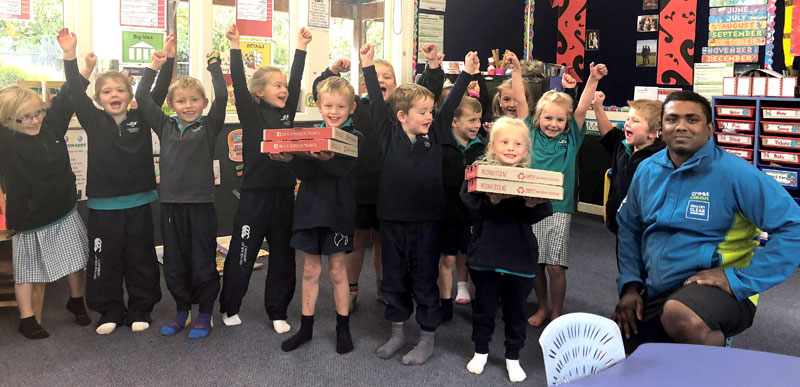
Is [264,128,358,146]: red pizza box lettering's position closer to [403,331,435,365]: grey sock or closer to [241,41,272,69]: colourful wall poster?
[403,331,435,365]: grey sock

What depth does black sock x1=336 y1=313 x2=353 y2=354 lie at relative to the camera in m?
2.95

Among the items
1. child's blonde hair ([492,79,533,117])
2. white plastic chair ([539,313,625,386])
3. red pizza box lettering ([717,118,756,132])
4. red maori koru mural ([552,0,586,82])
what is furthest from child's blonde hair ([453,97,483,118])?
red maori koru mural ([552,0,586,82])

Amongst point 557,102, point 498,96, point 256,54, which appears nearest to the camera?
point 557,102

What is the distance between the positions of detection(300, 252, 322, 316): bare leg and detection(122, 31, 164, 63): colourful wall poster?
6.71 feet

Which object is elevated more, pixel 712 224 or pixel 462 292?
pixel 712 224

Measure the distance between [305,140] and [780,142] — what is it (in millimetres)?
3571

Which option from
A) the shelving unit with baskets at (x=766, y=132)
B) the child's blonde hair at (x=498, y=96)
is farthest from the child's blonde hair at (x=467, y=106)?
the shelving unit with baskets at (x=766, y=132)

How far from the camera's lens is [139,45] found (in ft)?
13.8

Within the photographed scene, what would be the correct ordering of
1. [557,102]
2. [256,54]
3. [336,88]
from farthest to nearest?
[256,54] → [557,102] → [336,88]

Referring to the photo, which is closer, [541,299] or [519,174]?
[519,174]

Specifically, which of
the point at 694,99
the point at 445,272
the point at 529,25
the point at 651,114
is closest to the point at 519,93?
the point at 651,114

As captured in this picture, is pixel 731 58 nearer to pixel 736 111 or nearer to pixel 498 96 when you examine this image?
pixel 736 111

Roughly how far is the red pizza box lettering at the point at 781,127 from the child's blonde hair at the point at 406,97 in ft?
9.76

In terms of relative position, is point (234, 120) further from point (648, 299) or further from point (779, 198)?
point (779, 198)
